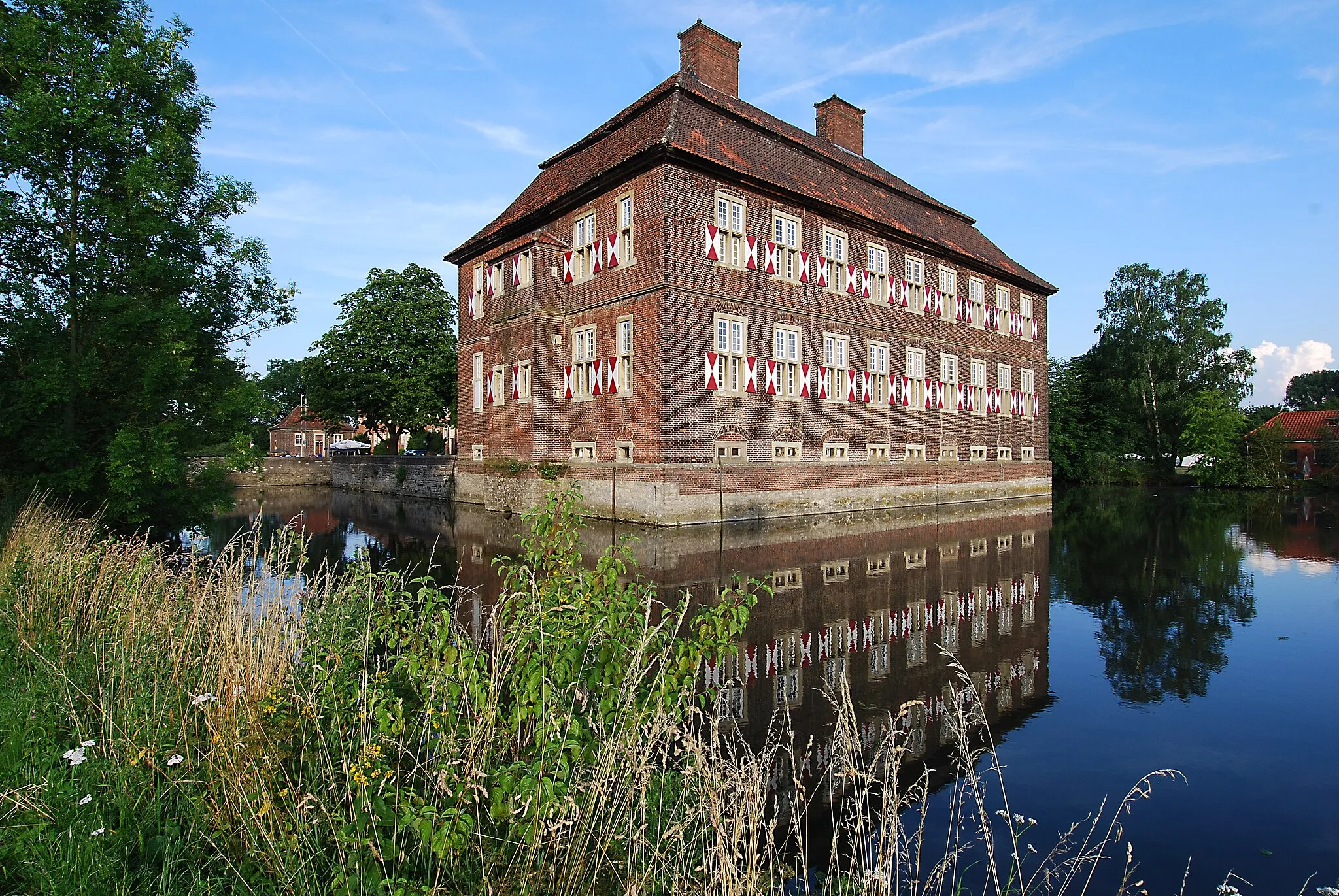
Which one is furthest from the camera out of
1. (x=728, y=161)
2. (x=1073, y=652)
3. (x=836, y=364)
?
(x=836, y=364)

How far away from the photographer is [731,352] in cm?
1781

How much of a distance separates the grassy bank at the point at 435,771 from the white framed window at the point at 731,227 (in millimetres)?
14693

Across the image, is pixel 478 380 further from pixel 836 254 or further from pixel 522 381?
pixel 836 254

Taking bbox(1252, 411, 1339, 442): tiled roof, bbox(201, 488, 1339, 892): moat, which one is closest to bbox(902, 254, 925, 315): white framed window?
bbox(201, 488, 1339, 892): moat

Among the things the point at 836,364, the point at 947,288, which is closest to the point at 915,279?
the point at 947,288

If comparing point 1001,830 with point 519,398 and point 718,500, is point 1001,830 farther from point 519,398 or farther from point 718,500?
point 519,398

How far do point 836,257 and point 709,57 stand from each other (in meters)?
6.98

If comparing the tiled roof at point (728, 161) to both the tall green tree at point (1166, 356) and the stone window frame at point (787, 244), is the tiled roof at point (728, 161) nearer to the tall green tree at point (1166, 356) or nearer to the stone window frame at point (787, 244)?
the stone window frame at point (787, 244)

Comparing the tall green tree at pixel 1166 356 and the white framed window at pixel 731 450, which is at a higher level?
the tall green tree at pixel 1166 356

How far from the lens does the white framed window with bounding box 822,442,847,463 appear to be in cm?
2002

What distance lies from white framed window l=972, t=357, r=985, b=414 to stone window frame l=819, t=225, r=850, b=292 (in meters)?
8.22

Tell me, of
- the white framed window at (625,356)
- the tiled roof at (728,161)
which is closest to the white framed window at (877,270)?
the tiled roof at (728,161)

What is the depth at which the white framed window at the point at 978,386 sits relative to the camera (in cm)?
2608

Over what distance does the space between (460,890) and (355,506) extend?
82.0 ft
